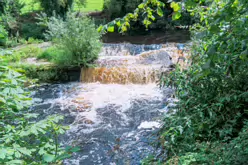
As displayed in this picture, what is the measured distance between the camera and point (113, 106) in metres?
6.31

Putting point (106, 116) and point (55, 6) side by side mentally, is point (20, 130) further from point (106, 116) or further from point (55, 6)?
point (55, 6)

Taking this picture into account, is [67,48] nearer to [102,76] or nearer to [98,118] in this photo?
[102,76]

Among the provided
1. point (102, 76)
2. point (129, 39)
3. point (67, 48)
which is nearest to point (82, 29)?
point (67, 48)

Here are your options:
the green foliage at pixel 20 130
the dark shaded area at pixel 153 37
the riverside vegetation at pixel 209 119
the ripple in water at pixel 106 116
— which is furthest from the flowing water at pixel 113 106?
the dark shaded area at pixel 153 37

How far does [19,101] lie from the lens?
2.01 m

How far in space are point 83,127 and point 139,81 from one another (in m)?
2.90

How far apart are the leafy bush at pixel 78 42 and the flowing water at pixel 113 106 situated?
41 centimetres

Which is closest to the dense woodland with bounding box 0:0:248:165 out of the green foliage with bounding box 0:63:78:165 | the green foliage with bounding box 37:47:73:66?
the green foliage with bounding box 0:63:78:165

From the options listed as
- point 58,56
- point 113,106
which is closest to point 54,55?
point 58,56

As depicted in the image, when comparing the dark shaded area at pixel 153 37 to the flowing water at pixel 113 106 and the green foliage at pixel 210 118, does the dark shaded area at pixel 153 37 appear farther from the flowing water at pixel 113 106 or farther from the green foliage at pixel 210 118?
the green foliage at pixel 210 118

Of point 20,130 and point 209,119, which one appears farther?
point 209,119

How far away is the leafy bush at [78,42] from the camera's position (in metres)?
8.00

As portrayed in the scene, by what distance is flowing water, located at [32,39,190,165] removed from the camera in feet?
14.3

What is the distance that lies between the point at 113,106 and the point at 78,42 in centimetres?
278
